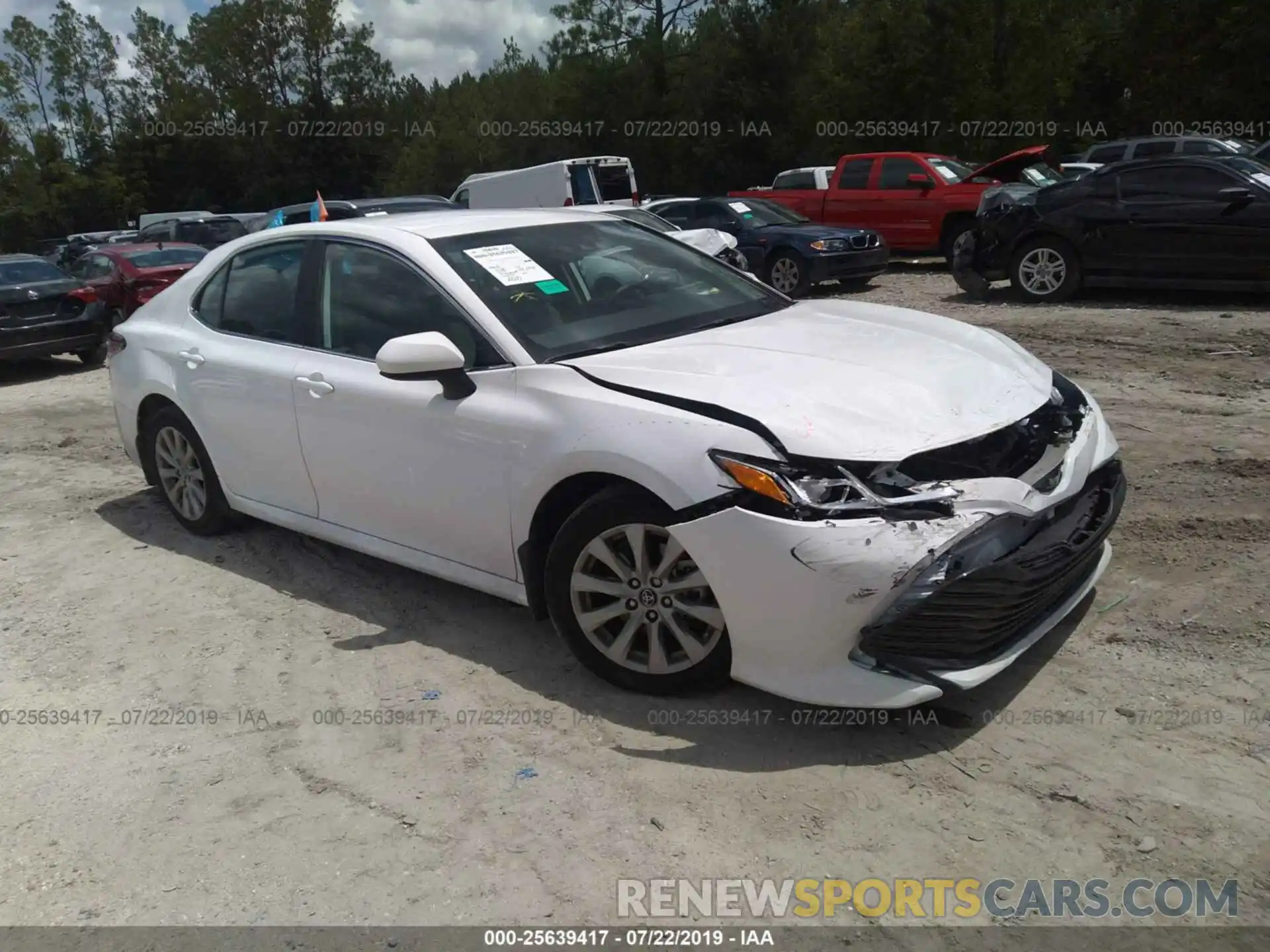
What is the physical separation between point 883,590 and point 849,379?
81cm

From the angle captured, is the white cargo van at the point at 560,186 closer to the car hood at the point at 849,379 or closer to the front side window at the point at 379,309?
the front side window at the point at 379,309

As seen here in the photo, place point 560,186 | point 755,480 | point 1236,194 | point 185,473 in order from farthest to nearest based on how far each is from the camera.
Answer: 1. point 560,186
2. point 1236,194
3. point 185,473
4. point 755,480

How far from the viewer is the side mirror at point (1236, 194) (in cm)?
1017

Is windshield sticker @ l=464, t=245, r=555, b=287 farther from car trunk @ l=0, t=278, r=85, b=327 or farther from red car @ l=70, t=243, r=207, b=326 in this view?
red car @ l=70, t=243, r=207, b=326

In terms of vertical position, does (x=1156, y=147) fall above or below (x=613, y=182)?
above

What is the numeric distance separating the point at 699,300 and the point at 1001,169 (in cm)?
1300

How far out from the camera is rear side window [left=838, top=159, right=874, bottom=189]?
1720cm

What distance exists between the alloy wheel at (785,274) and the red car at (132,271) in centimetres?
772

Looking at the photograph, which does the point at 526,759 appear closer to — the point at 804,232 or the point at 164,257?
the point at 804,232

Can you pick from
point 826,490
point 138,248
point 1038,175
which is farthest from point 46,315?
point 1038,175

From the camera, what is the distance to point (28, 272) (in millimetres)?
13586

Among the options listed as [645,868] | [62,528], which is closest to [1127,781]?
[645,868]

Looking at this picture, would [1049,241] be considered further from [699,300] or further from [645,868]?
[645,868]

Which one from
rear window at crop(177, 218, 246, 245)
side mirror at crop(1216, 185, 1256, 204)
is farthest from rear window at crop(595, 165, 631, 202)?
side mirror at crop(1216, 185, 1256, 204)
